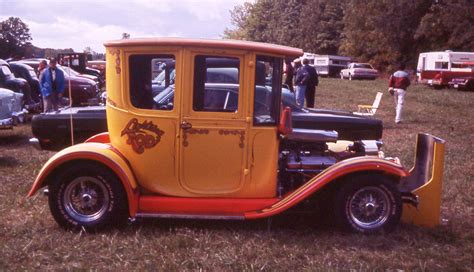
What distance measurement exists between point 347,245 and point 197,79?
225 centimetres

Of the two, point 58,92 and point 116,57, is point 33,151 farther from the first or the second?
point 116,57

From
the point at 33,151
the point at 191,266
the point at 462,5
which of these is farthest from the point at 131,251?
the point at 462,5

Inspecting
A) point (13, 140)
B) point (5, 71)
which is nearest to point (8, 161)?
point (13, 140)

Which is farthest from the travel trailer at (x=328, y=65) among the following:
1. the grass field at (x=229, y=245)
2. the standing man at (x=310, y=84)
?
the grass field at (x=229, y=245)

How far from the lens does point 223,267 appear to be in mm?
5426

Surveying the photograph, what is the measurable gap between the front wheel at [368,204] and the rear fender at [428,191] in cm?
37

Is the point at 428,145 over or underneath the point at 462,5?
underneath

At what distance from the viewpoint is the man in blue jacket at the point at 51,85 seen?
14844 millimetres

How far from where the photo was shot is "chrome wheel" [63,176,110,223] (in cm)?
627

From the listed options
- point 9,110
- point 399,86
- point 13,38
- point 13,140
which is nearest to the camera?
point 9,110

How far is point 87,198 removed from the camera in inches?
248

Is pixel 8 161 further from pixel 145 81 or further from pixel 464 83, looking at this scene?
pixel 464 83

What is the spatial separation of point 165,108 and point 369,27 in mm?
52752

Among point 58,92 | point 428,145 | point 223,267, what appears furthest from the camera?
point 58,92
